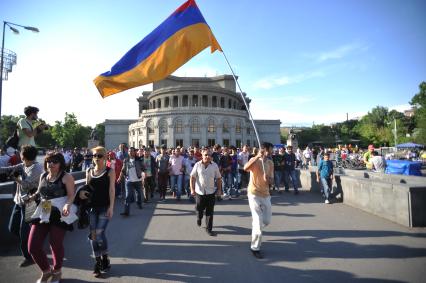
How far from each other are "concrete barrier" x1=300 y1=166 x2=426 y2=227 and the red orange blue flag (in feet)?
19.3

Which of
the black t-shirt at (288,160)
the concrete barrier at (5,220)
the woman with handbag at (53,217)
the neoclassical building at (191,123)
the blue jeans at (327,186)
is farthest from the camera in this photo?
the neoclassical building at (191,123)

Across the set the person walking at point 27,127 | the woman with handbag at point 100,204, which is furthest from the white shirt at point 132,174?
the woman with handbag at point 100,204

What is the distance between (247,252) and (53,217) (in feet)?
10.9

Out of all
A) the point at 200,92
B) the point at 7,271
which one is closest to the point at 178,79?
the point at 200,92

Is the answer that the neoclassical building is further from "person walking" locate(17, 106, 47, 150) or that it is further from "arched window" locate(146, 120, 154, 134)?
"person walking" locate(17, 106, 47, 150)

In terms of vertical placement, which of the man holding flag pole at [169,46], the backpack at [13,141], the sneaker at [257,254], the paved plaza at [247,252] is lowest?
the paved plaza at [247,252]

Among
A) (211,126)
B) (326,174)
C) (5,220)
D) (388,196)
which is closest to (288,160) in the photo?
(326,174)

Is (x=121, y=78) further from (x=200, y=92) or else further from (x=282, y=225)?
(x=200, y=92)

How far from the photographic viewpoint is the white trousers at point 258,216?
15.3 feet

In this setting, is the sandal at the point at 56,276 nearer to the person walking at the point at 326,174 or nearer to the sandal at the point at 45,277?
the sandal at the point at 45,277

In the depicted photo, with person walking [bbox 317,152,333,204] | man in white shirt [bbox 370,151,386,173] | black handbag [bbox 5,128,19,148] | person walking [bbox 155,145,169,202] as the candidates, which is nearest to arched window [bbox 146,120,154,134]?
person walking [bbox 155,145,169,202]

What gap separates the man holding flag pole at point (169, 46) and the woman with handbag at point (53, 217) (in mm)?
3515

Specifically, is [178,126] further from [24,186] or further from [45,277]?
[45,277]

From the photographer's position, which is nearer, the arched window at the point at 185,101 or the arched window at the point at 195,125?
the arched window at the point at 195,125
